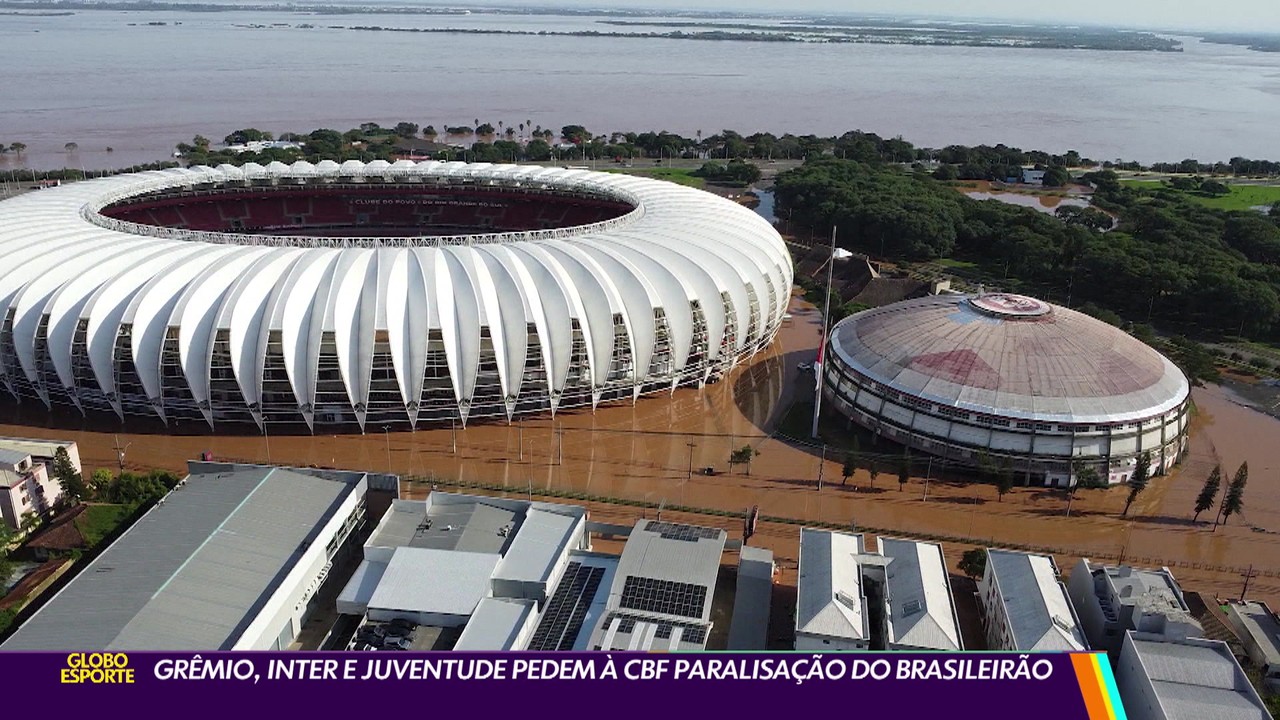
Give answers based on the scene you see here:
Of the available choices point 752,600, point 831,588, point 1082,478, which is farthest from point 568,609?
point 1082,478

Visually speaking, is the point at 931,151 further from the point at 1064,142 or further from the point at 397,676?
the point at 397,676

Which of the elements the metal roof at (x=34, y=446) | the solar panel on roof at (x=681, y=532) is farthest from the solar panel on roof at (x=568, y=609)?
the metal roof at (x=34, y=446)

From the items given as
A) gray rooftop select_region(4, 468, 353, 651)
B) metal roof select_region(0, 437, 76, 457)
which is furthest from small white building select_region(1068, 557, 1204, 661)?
metal roof select_region(0, 437, 76, 457)

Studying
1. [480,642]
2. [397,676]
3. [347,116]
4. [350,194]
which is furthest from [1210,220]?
[347,116]

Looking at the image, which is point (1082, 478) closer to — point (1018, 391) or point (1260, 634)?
point (1018, 391)

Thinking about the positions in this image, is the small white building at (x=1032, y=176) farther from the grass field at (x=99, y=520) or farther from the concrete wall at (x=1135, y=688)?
the grass field at (x=99, y=520)

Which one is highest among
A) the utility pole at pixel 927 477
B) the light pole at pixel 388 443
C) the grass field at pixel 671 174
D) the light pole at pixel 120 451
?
the grass field at pixel 671 174
